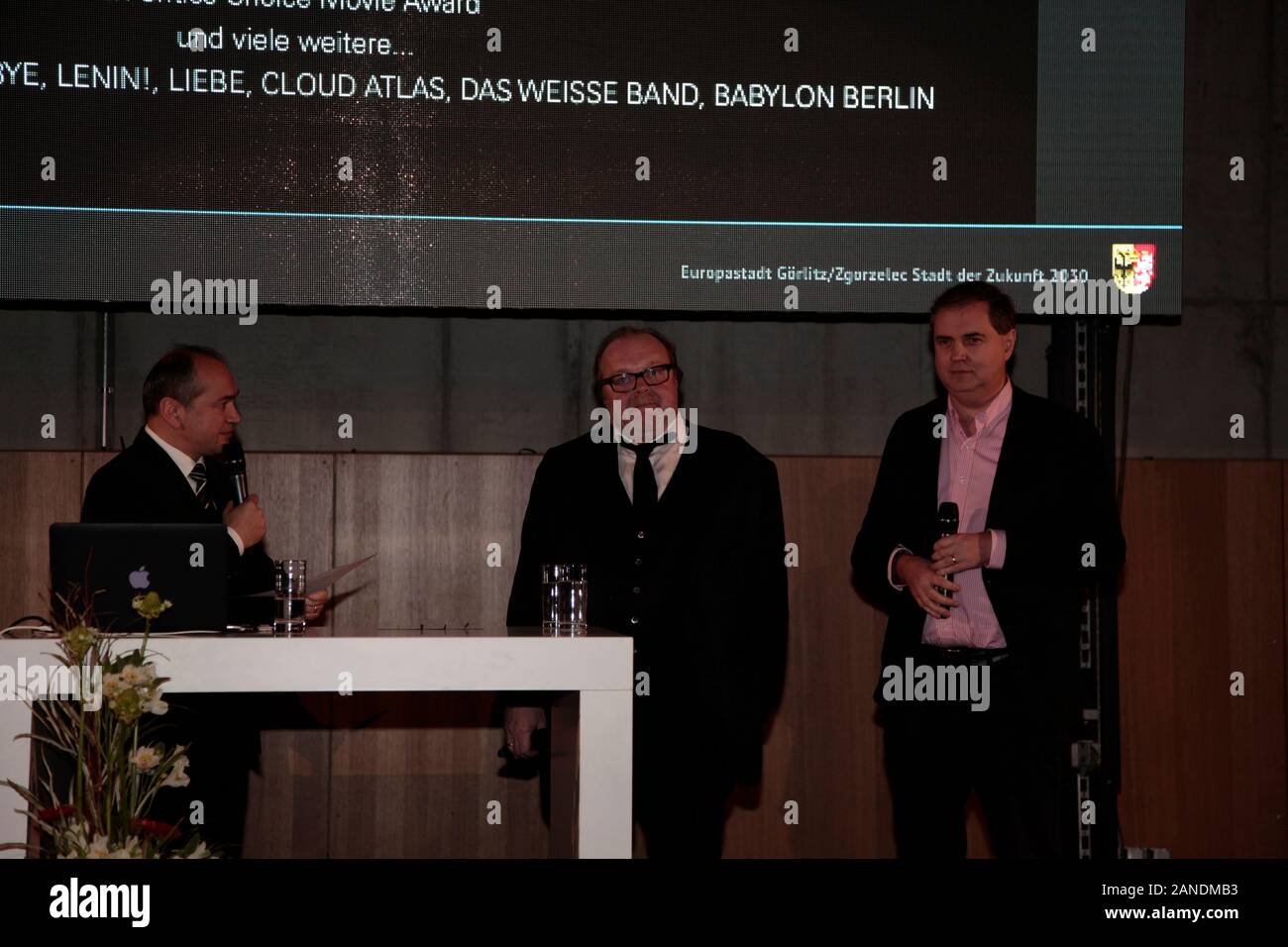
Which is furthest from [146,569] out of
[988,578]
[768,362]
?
[768,362]

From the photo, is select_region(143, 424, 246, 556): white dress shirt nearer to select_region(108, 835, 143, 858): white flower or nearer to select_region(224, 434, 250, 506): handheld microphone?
select_region(224, 434, 250, 506): handheld microphone

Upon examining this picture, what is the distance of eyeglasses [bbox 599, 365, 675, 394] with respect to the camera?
3.17m

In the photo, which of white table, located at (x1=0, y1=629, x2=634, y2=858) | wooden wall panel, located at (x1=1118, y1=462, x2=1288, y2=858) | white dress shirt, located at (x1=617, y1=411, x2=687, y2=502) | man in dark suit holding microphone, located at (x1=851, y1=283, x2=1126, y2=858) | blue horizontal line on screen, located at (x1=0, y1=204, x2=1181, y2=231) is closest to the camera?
white table, located at (x1=0, y1=629, x2=634, y2=858)

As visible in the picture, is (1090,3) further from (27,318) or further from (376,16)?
(27,318)

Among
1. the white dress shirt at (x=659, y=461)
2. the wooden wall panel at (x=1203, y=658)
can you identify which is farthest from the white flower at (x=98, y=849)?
the wooden wall panel at (x=1203, y=658)

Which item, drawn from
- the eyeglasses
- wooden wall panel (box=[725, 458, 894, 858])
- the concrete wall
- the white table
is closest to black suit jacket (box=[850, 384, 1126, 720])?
the eyeglasses

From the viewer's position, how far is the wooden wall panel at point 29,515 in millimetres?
3709

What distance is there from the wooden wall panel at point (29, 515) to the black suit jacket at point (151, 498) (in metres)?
0.65

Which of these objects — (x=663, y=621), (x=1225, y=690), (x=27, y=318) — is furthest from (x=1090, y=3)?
(x=27, y=318)

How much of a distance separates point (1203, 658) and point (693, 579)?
1932mm

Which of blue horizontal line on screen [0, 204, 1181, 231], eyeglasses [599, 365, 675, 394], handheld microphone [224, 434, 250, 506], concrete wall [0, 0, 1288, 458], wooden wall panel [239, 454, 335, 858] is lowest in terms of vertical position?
wooden wall panel [239, 454, 335, 858]

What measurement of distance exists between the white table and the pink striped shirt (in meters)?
0.98

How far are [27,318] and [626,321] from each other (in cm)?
198

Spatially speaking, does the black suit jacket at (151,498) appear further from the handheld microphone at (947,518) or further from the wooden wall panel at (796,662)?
the handheld microphone at (947,518)
